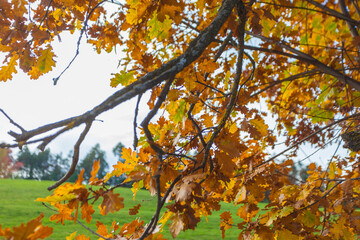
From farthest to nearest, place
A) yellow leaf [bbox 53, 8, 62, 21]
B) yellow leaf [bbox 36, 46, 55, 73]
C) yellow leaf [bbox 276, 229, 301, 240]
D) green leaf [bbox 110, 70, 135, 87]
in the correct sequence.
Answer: yellow leaf [bbox 53, 8, 62, 21] < yellow leaf [bbox 36, 46, 55, 73] < green leaf [bbox 110, 70, 135, 87] < yellow leaf [bbox 276, 229, 301, 240]

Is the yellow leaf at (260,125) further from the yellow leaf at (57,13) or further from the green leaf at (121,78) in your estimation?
the yellow leaf at (57,13)

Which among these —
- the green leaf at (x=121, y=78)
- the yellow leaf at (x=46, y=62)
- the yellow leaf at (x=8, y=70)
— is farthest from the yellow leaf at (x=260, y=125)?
the yellow leaf at (x=8, y=70)

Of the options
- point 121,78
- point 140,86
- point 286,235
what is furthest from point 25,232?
point 286,235

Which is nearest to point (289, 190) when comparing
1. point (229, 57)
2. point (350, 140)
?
point (350, 140)

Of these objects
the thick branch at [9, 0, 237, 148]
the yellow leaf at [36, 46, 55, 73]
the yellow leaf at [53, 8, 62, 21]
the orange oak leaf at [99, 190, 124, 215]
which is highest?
the yellow leaf at [53, 8, 62, 21]

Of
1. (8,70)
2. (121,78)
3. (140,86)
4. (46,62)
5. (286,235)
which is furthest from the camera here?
(8,70)

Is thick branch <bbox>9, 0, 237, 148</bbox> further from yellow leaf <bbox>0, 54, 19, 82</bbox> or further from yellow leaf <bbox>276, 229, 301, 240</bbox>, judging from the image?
yellow leaf <bbox>0, 54, 19, 82</bbox>

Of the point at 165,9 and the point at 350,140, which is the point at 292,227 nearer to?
the point at 350,140

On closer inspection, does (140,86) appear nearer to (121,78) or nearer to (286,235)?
(121,78)

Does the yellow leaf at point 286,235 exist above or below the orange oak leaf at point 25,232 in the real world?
below

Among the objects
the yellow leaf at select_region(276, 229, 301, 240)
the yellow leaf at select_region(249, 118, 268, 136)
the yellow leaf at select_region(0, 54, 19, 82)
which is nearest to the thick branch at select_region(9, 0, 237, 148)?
the yellow leaf at select_region(249, 118, 268, 136)

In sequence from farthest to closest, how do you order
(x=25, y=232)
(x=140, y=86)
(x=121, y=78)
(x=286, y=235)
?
(x=121, y=78), (x=286, y=235), (x=140, y=86), (x=25, y=232)

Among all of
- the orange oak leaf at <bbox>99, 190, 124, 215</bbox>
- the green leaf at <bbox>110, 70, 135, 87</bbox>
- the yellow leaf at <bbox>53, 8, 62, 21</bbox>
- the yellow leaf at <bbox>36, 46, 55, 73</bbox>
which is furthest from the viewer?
the yellow leaf at <bbox>53, 8, 62, 21</bbox>

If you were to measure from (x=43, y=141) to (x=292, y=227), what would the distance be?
1.48 metres
